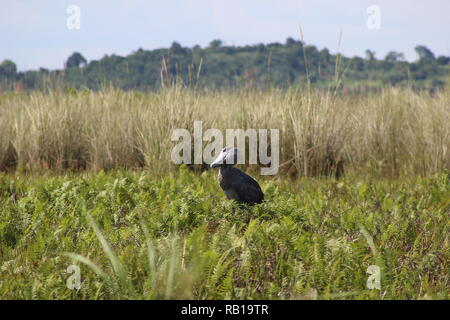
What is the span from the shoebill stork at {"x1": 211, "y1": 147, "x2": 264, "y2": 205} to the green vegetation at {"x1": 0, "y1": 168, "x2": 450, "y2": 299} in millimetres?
93

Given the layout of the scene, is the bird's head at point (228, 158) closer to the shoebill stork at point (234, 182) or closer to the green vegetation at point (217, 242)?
the shoebill stork at point (234, 182)

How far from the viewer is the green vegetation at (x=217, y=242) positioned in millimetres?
2996

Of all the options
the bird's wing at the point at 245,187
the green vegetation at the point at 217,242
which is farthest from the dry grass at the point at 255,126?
the bird's wing at the point at 245,187

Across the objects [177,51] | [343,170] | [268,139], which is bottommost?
[343,170]

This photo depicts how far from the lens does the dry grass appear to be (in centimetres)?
713

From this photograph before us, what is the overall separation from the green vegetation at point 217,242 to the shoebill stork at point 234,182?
9 centimetres

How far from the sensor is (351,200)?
551 centimetres

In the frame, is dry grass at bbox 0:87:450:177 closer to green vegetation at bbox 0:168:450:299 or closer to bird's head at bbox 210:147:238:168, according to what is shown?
green vegetation at bbox 0:168:450:299

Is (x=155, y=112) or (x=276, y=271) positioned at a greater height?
(x=155, y=112)

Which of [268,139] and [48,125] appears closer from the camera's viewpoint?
[268,139]

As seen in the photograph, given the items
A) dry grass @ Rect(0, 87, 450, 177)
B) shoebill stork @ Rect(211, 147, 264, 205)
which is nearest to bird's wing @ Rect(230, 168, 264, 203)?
shoebill stork @ Rect(211, 147, 264, 205)
